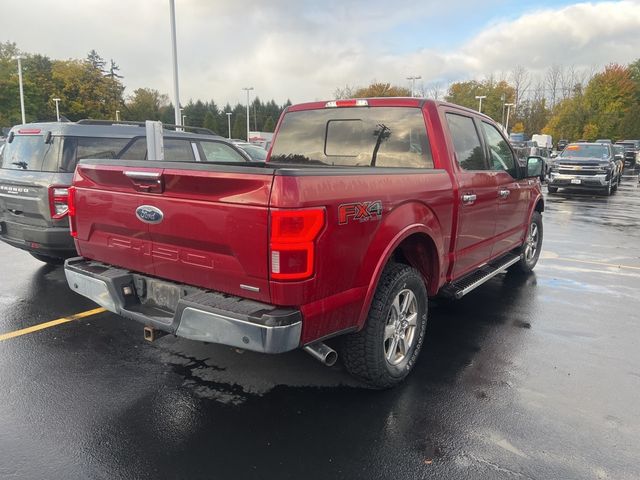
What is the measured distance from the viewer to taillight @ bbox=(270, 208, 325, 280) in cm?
254

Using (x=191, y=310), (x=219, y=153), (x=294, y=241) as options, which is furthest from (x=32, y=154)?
(x=294, y=241)

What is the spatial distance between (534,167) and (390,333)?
11.2 ft

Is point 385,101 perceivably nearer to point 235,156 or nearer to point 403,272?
point 403,272

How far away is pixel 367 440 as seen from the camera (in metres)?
2.91

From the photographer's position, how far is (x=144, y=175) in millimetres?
3035

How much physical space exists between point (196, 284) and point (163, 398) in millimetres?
919

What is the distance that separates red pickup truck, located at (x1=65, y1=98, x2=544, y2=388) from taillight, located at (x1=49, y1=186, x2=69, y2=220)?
1993mm

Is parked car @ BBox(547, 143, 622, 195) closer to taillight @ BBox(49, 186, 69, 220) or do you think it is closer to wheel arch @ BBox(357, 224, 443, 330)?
wheel arch @ BBox(357, 224, 443, 330)

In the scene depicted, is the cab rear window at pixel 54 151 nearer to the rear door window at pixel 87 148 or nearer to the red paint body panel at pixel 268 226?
the rear door window at pixel 87 148

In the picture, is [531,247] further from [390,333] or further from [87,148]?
[87,148]

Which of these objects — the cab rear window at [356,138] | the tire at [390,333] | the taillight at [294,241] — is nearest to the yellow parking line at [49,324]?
the cab rear window at [356,138]

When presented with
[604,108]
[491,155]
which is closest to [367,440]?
A: [491,155]

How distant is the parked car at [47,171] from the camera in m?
5.47

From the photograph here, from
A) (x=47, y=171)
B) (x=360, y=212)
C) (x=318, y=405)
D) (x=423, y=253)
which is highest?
(x=47, y=171)
